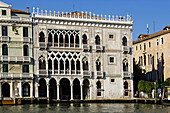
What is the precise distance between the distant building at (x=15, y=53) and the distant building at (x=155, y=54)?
62.0 feet

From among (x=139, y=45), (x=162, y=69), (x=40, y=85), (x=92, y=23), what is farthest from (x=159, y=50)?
(x=40, y=85)

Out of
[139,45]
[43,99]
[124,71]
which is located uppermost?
[139,45]

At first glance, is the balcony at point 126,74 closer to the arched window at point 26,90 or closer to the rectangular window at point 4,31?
the arched window at point 26,90

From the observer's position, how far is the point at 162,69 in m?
54.4

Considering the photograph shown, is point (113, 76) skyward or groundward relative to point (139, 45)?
groundward

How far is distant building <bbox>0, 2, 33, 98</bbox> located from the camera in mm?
45188

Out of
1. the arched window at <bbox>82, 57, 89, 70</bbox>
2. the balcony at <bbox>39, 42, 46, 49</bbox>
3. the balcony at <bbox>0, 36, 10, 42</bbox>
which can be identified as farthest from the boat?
the balcony at <bbox>0, 36, 10, 42</bbox>

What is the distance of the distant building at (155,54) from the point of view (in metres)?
53.4

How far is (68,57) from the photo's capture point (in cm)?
4806

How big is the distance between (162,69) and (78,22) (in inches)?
560

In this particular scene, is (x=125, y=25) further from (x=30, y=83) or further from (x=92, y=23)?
(x=30, y=83)

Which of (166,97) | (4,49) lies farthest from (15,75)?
(166,97)

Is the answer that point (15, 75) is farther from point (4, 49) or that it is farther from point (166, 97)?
point (166, 97)

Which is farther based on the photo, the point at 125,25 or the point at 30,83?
the point at 125,25
